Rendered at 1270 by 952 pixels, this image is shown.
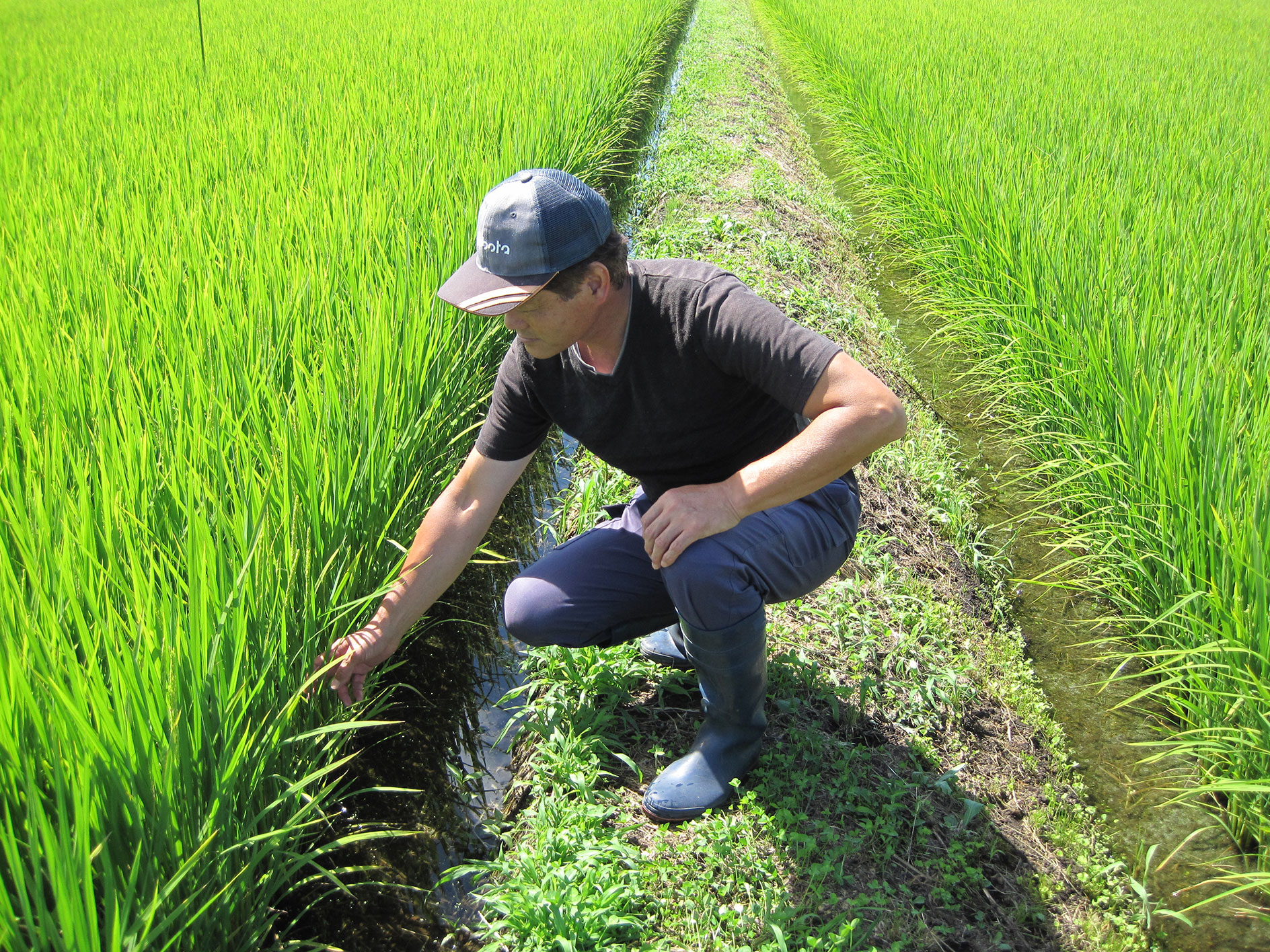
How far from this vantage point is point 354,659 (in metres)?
1.44

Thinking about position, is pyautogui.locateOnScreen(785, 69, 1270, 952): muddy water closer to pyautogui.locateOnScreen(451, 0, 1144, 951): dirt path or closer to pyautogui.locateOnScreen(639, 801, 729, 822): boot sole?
pyautogui.locateOnScreen(451, 0, 1144, 951): dirt path

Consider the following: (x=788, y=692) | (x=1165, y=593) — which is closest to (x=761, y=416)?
(x=788, y=692)

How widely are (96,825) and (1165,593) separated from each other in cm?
200

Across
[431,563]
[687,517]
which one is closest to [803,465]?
[687,517]

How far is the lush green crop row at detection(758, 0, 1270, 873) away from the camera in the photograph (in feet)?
5.55

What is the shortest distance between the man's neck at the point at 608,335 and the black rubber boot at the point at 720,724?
0.48 m

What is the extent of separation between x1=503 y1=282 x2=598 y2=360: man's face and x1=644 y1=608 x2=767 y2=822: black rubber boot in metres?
0.53

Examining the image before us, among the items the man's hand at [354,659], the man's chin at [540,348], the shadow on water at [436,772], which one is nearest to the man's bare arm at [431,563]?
the man's hand at [354,659]

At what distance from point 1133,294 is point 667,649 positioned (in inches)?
72.5

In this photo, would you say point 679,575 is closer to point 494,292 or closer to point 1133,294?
point 494,292

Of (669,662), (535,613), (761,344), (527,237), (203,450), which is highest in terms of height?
(527,237)

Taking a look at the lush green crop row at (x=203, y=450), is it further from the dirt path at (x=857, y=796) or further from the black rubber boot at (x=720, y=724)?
the black rubber boot at (x=720, y=724)

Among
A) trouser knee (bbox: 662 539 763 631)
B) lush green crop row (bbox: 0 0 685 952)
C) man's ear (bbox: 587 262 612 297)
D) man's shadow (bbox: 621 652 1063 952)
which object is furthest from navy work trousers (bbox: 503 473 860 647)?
man's ear (bbox: 587 262 612 297)

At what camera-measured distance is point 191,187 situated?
3.37 m
